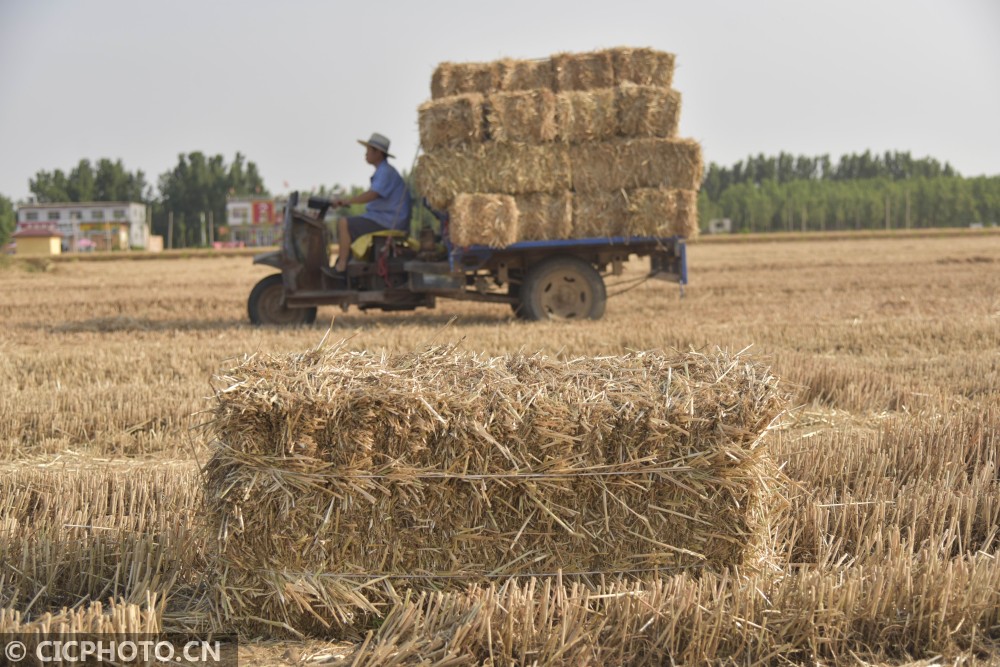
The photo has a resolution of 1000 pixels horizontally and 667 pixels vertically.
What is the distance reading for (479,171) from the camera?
10.0 meters

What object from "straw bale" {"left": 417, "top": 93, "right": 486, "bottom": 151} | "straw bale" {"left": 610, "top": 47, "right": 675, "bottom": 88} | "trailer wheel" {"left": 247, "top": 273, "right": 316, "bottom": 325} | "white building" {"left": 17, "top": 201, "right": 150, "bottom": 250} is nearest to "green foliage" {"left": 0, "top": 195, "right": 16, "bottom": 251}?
"white building" {"left": 17, "top": 201, "right": 150, "bottom": 250}

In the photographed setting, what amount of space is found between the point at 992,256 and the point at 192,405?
1949 centimetres

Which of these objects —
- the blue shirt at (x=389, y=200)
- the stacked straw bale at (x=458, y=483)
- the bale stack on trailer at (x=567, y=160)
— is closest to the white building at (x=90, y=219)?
the blue shirt at (x=389, y=200)

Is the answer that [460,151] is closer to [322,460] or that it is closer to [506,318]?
[506,318]

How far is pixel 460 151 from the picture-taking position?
10047 millimetres

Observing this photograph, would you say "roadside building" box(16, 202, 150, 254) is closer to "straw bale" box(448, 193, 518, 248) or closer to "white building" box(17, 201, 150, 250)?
"white building" box(17, 201, 150, 250)

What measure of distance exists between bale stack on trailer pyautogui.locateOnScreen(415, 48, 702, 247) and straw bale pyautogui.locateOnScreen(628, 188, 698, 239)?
0.01 metres

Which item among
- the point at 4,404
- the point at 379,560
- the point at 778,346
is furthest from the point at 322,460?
the point at 778,346

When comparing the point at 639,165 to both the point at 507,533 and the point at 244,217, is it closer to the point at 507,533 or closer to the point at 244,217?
the point at 507,533

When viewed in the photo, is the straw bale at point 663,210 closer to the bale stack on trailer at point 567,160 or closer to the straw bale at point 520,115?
the bale stack on trailer at point 567,160

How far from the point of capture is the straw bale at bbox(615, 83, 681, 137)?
10.2 m

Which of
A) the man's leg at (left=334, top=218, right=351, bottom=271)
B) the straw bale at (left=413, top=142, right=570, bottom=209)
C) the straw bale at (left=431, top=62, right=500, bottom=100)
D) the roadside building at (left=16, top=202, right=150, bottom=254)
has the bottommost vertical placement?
the man's leg at (left=334, top=218, right=351, bottom=271)

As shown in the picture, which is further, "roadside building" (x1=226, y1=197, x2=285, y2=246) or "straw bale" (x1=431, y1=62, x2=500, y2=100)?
"roadside building" (x1=226, y1=197, x2=285, y2=246)

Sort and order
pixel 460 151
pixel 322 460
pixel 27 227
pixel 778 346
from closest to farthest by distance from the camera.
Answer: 1. pixel 322 460
2. pixel 778 346
3. pixel 460 151
4. pixel 27 227
